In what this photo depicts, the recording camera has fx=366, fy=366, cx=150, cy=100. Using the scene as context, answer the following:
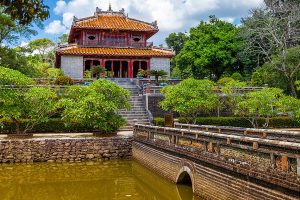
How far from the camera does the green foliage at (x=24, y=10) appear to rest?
5.49m

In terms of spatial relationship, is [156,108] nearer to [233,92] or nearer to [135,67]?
[233,92]

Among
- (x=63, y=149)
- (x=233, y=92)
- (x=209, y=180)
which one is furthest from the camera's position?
(x=233, y=92)

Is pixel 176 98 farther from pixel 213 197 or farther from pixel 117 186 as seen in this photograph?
pixel 213 197

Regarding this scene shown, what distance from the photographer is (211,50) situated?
42.6m

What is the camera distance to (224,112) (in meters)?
29.5

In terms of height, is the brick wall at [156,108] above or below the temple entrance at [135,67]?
below

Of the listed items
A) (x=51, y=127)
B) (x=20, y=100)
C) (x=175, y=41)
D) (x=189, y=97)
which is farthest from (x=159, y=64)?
(x=175, y=41)

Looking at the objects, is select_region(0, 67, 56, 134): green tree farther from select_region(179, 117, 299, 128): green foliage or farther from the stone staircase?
select_region(179, 117, 299, 128): green foliage

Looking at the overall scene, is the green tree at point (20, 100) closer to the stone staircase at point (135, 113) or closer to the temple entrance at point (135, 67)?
the stone staircase at point (135, 113)

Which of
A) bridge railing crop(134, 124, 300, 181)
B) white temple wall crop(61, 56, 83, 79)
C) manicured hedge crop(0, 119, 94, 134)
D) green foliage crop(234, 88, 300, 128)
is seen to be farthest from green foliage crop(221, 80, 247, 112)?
white temple wall crop(61, 56, 83, 79)

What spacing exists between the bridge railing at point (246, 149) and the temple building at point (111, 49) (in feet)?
86.1

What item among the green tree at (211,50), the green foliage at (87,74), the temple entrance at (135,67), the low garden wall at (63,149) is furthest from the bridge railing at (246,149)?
the green tree at (211,50)

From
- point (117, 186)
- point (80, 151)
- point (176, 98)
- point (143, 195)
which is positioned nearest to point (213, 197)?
point (143, 195)

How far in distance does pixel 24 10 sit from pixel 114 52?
110 ft
